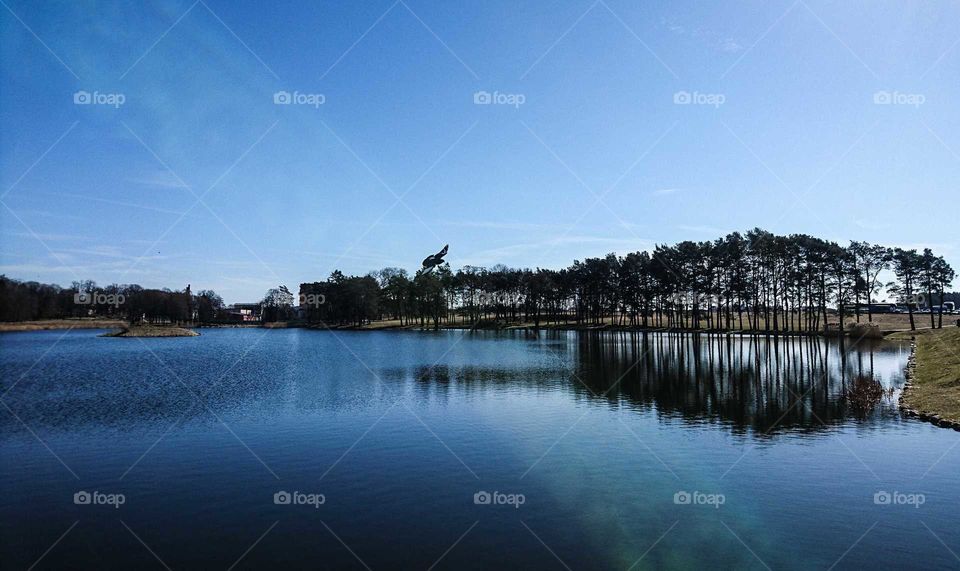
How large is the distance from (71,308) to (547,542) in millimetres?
226605

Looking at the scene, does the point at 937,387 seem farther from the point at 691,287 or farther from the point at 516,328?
the point at 516,328

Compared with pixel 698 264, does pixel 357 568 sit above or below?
below

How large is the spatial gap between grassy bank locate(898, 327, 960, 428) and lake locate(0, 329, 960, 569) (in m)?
1.72

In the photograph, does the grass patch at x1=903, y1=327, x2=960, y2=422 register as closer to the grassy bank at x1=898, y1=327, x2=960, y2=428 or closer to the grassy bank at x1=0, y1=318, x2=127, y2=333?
the grassy bank at x1=898, y1=327, x2=960, y2=428

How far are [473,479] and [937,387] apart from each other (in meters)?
32.6

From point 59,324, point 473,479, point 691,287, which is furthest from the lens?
point 59,324

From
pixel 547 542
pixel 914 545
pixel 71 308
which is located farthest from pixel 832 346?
pixel 71 308

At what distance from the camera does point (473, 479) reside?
19.6 meters

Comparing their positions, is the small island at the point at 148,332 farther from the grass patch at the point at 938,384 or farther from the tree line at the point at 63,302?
the grass patch at the point at 938,384

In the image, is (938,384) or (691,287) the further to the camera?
(691,287)

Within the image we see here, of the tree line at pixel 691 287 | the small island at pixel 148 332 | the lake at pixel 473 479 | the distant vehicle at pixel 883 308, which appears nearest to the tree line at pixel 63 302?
the small island at pixel 148 332

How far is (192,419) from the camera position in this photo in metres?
29.6

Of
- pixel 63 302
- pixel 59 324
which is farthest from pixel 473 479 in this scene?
pixel 63 302

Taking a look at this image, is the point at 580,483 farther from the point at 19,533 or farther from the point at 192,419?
the point at 192,419
